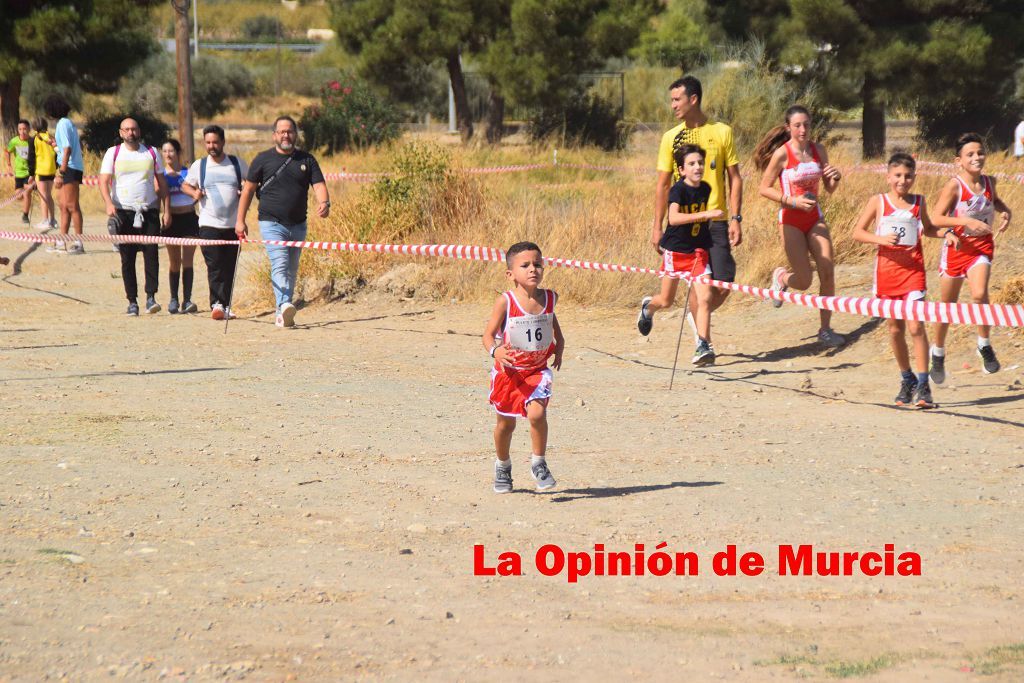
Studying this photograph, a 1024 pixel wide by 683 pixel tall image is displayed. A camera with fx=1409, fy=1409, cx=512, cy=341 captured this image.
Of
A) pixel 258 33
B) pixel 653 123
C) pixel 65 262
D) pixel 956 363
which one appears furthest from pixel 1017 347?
pixel 258 33

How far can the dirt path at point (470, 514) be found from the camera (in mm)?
4574

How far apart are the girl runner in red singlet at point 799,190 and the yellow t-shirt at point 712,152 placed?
1.04 feet

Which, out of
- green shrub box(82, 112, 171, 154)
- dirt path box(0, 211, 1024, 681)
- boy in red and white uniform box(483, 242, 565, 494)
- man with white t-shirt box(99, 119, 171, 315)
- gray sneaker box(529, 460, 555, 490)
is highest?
green shrub box(82, 112, 171, 154)

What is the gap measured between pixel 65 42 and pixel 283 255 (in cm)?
2155

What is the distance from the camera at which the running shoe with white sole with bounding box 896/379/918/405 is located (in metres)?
8.85

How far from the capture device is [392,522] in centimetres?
616

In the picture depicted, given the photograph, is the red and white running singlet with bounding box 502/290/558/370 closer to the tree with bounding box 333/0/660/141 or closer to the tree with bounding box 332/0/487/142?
the tree with bounding box 333/0/660/141

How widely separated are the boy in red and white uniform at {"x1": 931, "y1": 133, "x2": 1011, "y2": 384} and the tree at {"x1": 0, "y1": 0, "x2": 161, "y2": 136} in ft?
83.3

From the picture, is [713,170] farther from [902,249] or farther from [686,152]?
[902,249]

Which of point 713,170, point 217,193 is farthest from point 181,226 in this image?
point 713,170

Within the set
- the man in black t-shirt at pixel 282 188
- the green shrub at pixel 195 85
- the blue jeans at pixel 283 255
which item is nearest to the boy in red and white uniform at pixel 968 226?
the man in black t-shirt at pixel 282 188

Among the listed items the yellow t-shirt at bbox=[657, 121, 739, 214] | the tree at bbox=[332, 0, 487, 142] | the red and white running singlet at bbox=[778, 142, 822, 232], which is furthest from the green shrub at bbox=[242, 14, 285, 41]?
the red and white running singlet at bbox=[778, 142, 822, 232]

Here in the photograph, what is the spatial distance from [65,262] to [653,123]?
21248 millimetres

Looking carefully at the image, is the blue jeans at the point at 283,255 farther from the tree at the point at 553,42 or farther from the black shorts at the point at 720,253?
the tree at the point at 553,42
